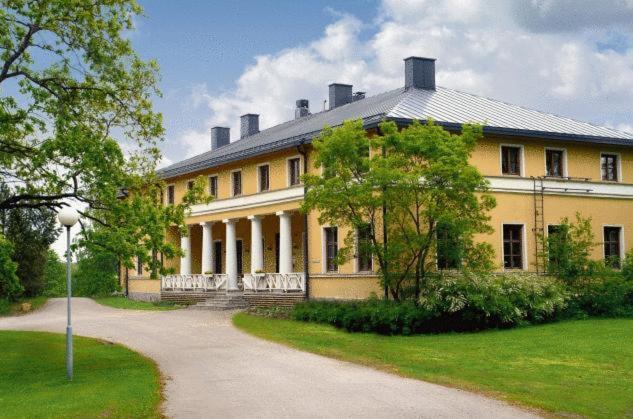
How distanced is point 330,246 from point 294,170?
3.86 metres

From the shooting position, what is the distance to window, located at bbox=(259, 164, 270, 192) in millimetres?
34938

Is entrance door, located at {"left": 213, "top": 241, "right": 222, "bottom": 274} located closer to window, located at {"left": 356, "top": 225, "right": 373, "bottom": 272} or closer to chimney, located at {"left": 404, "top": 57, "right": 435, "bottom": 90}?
chimney, located at {"left": 404, "top": 57, "right": 435, "bottom": 90}

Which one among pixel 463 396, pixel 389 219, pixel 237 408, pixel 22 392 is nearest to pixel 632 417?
pixel 463 396

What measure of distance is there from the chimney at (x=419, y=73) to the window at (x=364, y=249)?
922 centimetres

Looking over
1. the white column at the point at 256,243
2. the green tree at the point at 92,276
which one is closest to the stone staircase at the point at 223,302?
the white column at the point at 256,243

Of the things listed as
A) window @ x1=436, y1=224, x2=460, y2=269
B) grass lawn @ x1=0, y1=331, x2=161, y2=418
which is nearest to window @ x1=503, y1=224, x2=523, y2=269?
window @ x1=436, y1=224, x2=460, y2=269

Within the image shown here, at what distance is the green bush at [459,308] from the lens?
952 inches

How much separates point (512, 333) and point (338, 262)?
575 centimetres

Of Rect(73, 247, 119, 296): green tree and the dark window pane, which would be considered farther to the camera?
Rect(73, 247, 119, 296): green tree

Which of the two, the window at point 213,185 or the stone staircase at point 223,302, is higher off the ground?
the window at point 213,185

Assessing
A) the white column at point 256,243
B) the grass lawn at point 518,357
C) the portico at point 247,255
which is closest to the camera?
the grass lawn at point 518,357

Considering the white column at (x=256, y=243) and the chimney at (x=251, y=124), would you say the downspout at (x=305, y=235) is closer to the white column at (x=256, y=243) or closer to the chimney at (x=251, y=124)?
the white column at (x=256, y=243)

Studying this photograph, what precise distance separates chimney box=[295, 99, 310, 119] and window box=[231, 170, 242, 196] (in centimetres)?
947

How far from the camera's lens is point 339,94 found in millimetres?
41156
